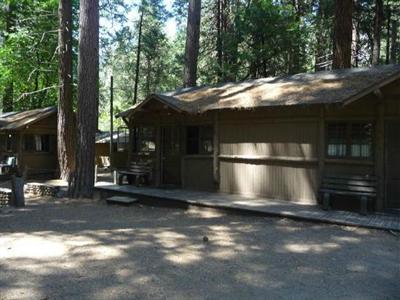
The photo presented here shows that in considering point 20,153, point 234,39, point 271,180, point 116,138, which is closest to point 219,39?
point 234,39

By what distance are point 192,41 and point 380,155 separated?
11.7m

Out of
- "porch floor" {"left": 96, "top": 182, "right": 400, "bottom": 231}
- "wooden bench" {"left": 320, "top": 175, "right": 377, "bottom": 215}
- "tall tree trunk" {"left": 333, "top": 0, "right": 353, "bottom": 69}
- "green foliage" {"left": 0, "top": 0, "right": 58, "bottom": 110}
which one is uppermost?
"green foliage" {"left": 0, "top": 0, "right": 58, "bottom": 110}

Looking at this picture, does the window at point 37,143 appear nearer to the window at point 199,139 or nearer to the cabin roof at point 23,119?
the cabin roof at point 23,119

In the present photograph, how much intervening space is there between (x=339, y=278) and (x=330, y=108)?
5464 mm

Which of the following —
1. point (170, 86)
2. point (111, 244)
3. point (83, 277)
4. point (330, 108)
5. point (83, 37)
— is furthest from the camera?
point (170, 86)

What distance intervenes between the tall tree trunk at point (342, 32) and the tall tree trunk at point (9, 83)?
1762 centimetres

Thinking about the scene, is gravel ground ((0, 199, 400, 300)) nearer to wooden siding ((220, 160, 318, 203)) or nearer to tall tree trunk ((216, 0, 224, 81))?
wooden siding ((220, 160, 318, 203))

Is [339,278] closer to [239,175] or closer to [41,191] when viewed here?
[239,175]

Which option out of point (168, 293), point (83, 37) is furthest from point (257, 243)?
point (83, 37)

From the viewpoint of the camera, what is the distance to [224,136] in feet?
41.1

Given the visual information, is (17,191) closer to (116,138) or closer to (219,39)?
(116,138)

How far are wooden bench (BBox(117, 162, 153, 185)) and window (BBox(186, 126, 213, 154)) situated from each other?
153cm

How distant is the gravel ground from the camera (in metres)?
5.09

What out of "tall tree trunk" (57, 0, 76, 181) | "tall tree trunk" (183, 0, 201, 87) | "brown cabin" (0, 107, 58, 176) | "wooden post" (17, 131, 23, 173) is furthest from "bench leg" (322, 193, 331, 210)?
"wooden post" (17, 131, 23, 173)
